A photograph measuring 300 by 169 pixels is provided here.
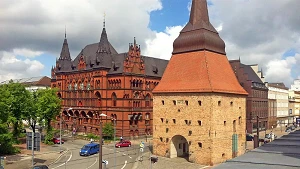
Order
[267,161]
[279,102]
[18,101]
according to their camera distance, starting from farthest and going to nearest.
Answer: [279,102] → [18,101] → [267,161]

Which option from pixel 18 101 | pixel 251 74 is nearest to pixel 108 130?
pixel 18 101

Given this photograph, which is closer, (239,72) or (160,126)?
(160,126)

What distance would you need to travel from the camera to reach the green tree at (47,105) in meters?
54.5

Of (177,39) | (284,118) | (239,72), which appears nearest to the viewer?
(177,39)

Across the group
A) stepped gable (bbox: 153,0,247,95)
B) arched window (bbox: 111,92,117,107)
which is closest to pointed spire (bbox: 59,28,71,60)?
arched window (bbox: 111,92,117,107)

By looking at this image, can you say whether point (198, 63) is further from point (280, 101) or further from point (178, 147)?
point (280, 101)

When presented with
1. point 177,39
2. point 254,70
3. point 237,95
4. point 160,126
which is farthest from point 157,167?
point 254,70

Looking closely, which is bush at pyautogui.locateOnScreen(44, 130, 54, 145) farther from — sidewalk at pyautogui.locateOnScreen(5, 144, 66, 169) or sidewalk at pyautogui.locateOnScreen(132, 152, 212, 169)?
sidewalk at pyautogui.locateOnScreen(132, 152, 212, 169)

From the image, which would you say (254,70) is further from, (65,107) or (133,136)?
(65,107)

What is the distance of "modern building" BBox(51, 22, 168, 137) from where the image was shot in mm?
64438

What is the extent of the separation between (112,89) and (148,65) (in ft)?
34.6

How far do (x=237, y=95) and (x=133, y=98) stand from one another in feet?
87.1

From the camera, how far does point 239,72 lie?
7356cm

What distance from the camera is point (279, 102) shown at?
101 metres
